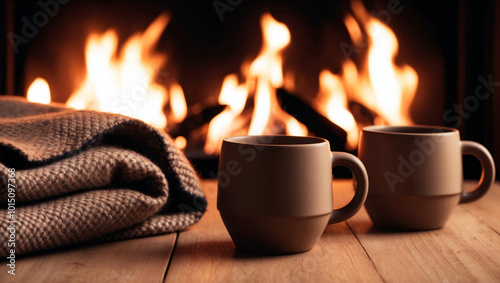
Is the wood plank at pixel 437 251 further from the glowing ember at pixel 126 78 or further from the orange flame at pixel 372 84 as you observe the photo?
the glowing ember at pixel 126 78

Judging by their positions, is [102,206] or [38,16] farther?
[38,16]

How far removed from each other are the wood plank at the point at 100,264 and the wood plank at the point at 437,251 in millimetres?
248

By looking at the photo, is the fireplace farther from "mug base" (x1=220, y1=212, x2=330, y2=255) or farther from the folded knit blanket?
"mug base" (x1=220, y1=212, x2=330, y2=255)

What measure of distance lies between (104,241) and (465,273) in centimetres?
42

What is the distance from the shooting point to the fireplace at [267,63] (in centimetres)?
122

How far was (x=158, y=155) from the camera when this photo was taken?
75 cm

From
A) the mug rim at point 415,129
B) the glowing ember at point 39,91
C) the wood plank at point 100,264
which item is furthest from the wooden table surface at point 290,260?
the glowing ember at point 39,91

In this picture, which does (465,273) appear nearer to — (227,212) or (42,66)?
(227,212)

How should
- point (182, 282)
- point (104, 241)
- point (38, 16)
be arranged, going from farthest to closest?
point (38, 16) → point (104, 241) → point (182, 282)

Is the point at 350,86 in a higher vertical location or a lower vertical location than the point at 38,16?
lower

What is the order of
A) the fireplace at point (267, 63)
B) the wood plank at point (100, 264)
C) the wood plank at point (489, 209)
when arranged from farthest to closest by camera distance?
the fireplace at point (267, 63) → the wood plank at point (489, 209) → the wood plank at point (100, 264)

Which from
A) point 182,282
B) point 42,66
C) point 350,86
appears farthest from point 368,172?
point 42,66

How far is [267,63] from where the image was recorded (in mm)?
1262

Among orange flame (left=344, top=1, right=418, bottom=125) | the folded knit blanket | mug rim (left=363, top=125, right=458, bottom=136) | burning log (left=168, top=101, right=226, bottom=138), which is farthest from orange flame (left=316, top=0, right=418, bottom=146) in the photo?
the folded knit blanket
